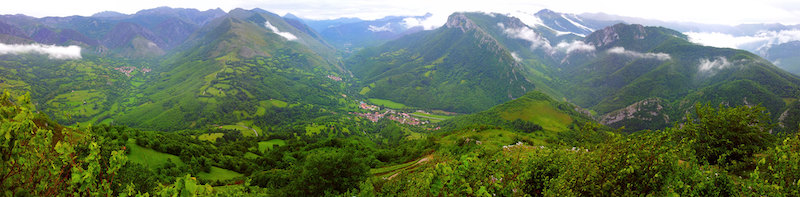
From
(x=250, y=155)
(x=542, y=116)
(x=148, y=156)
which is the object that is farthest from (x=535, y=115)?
(x=148, y=156)

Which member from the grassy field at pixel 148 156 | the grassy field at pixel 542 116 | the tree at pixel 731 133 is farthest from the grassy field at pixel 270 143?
the grassy field at pixel 542 116

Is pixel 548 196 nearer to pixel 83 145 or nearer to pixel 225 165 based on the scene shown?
pixel 83 145

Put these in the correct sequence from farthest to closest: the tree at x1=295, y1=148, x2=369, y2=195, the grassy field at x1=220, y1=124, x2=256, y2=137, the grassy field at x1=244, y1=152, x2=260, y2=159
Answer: the grassy field at x1=220, y1=124, x2=256, y2=137, the grassy field at x1=244, y1=152, x2=260, y2=159, the tree at x1=295, y1=148, x2=369, y2=195

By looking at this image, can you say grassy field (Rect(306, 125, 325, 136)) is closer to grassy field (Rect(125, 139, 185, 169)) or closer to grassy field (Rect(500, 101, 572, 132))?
grassy field (Rect(125, 139, 185, 169))

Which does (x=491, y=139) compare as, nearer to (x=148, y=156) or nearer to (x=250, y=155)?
(x=250, y=155)

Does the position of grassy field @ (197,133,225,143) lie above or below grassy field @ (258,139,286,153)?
below

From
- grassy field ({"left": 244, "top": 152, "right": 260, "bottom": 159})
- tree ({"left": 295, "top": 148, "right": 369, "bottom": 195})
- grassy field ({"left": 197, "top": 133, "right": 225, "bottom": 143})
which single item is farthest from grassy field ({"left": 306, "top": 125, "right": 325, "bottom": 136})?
tree ({"left": 295, "top": 148, "right": 369, "bottom": 195})
